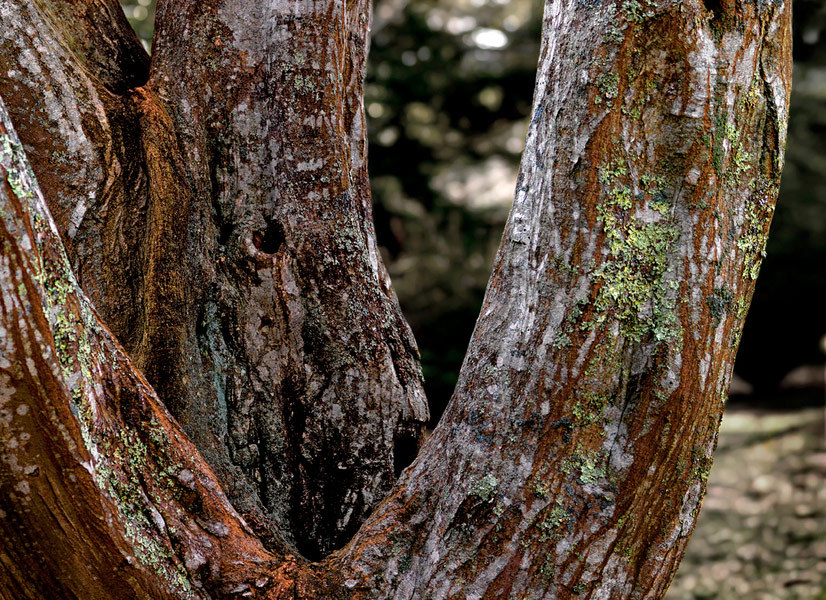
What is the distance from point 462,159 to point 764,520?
389cm

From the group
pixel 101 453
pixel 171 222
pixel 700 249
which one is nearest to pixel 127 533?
pixel 101 453

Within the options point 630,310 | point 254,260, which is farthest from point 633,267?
point 254,260

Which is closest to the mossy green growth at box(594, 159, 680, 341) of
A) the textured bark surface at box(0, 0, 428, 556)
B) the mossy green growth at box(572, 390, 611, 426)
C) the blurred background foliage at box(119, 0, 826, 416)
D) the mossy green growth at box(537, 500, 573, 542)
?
the mossy green growth at box(572, 390, 611, 426)

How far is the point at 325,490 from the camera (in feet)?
6.63

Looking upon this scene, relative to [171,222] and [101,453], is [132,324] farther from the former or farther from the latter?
[101,453]

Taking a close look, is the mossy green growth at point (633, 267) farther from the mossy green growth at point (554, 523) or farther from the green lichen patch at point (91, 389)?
the green lichen patch at point (91, 389)

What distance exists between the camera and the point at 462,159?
251 inches

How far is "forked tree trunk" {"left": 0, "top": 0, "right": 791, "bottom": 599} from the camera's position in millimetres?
1278

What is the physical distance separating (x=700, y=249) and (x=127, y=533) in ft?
3.95

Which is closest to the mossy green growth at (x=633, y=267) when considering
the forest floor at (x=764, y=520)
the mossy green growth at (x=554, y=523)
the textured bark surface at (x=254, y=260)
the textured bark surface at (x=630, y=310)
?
the textured bark surface at (x=630, y=310)

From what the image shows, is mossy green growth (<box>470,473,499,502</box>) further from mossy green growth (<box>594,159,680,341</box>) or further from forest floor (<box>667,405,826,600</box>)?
forest floor (<box>667,405,826,600</box>)

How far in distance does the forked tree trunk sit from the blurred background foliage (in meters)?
3.83

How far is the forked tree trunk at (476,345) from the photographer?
128cm

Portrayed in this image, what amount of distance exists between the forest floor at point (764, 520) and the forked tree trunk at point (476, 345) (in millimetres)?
4675
